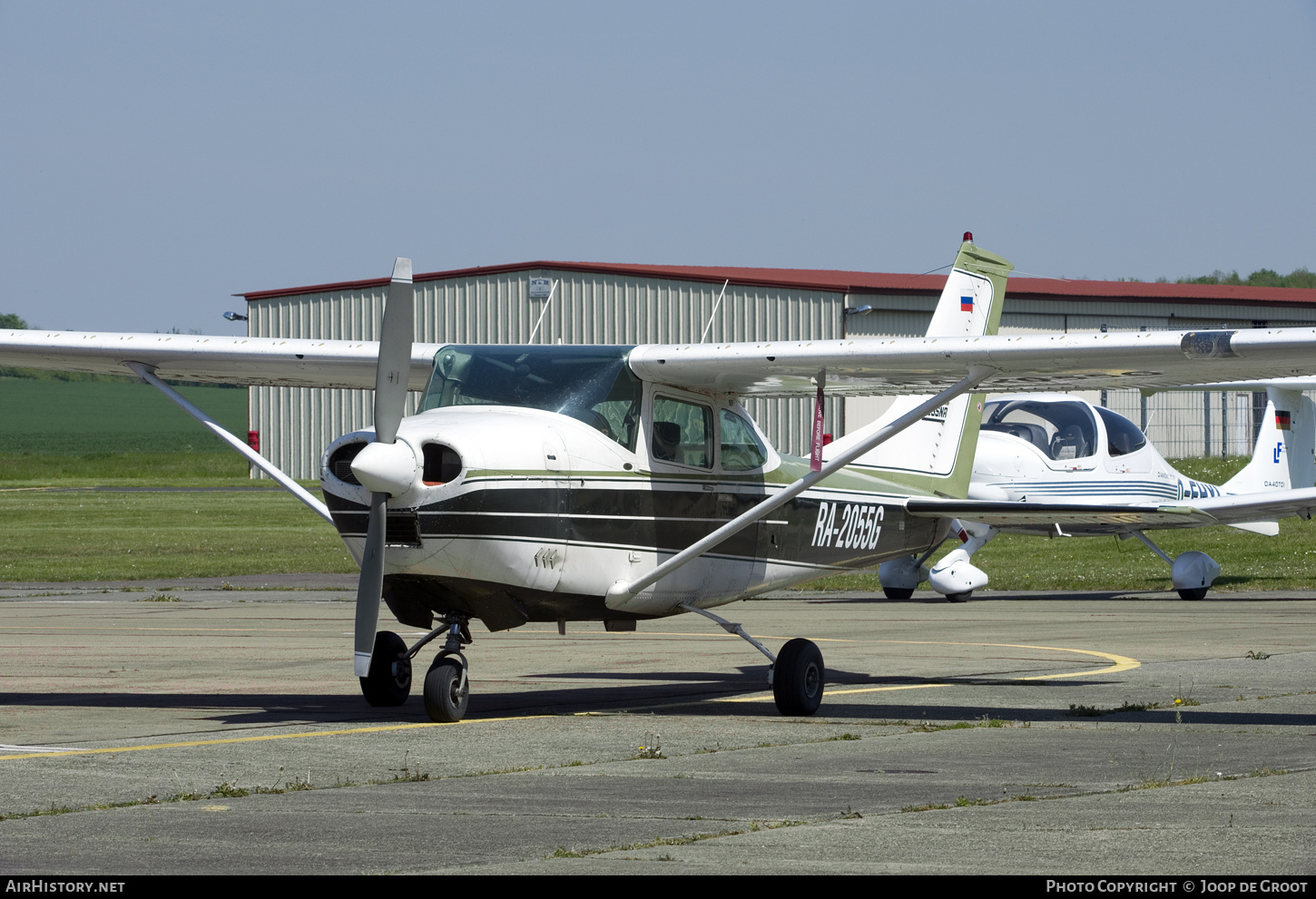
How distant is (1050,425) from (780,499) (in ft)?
39.3

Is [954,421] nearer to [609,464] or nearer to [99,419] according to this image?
[609,464]

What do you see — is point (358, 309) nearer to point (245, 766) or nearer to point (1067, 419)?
point (1067, 419)

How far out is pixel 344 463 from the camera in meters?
9.64

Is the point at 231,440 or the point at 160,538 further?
the point at 160,538

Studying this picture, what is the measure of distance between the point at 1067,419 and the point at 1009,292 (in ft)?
79.5

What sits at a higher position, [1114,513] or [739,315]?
[739,315]

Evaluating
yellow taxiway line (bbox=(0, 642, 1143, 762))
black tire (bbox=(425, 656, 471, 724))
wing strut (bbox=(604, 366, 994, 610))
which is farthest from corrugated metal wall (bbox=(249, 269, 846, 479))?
black tire (bbox=(425, 656, 471, 724))

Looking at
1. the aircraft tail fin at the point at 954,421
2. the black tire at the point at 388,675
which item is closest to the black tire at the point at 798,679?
the black tire at the point at 388,675

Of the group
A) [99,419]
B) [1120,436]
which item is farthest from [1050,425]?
[99,419]

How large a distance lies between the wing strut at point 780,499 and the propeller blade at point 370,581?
1663mm

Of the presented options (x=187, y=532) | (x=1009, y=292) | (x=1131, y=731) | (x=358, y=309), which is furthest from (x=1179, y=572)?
(x=358, y=309)

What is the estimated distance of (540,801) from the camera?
7.31m

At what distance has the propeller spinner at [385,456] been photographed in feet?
29.9

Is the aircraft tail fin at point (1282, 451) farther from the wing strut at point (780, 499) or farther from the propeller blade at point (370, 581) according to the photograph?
the propeller blade at point (370, 581)
